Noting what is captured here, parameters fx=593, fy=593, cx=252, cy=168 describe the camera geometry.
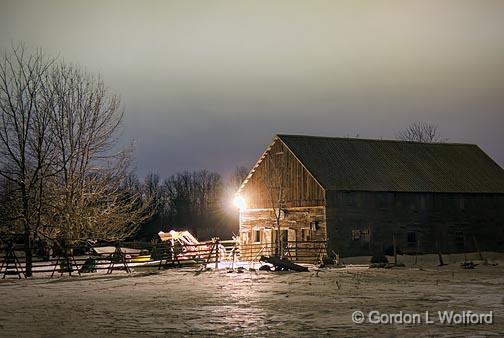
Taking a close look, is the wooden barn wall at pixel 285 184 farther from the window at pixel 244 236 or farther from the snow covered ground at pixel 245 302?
the snow covered ground at pixel 245 302

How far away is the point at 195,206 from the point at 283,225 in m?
68.6

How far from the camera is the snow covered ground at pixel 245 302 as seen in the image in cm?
1223

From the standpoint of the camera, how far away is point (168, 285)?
76.2 feet

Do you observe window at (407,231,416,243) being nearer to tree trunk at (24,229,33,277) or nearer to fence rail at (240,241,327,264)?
fence rail at (240,241,327,264)

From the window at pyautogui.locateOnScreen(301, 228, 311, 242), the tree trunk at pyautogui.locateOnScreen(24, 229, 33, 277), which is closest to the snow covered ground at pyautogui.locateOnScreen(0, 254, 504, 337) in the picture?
the tree trunk at pyautogui.locateOnScreen(24, 229, 33, 277)

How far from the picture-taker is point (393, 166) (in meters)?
43.1

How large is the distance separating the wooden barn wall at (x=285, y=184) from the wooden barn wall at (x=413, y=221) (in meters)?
1.54

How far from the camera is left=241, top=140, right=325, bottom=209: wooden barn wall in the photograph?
128 ft

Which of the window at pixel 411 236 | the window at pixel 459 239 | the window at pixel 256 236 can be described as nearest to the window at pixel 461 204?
the window at pixel 459 239

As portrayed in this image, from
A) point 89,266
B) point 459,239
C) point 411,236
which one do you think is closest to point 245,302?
point 89,266

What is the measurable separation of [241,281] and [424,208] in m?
20.8

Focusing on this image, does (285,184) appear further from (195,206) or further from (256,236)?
(195,206)

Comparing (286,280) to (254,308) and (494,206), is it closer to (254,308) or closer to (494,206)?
(254,308)

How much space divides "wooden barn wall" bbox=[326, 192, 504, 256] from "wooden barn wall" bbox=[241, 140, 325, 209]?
154cm
